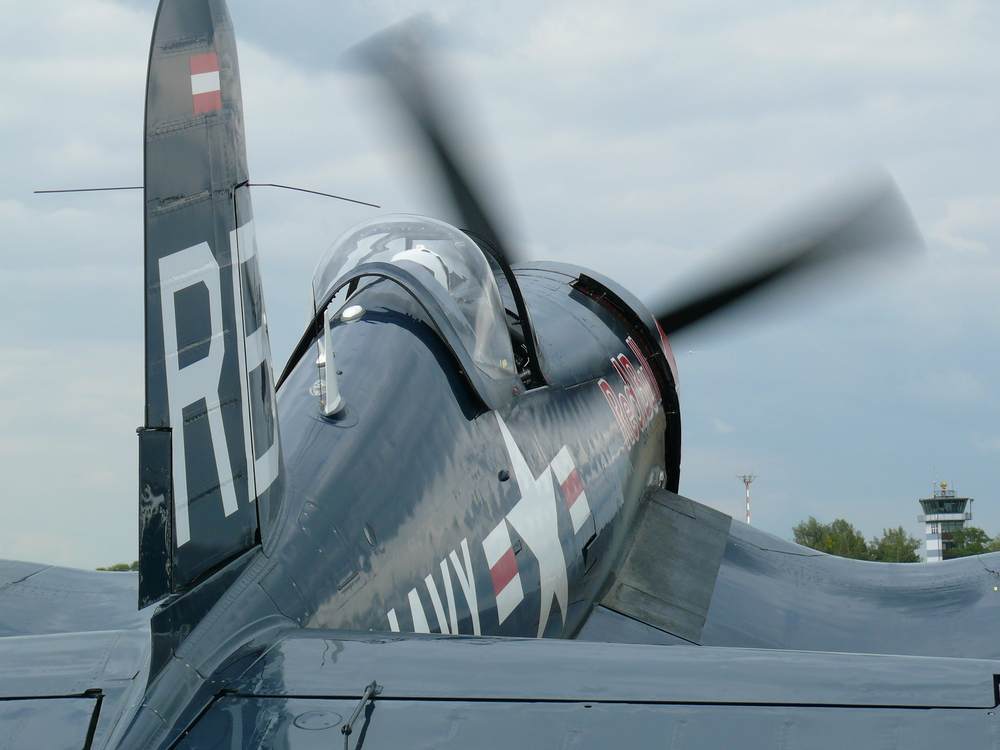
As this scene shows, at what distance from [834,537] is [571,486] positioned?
126ft

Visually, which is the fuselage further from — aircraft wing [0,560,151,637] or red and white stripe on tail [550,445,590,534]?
aircraft wing [0,560,151,637]

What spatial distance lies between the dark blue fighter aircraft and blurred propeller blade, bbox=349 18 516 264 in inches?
117

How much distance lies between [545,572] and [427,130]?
18.4 ft

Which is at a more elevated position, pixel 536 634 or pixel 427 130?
pixel 427 130

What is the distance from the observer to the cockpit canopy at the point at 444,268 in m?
4.81

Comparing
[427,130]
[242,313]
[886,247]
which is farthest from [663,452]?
[242,313]

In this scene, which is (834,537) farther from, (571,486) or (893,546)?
(571,486)

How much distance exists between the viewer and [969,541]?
37.4 meters

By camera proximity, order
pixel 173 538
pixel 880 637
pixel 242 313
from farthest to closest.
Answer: pixel 880 637 → pixel 242 313 → pixel 173 538

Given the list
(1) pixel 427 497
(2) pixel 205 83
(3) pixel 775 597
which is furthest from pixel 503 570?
(3) pixel 775 597

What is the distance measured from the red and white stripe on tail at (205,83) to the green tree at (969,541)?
1405 inches

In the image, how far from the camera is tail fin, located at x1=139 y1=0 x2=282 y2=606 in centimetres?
261

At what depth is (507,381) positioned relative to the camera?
4879mm

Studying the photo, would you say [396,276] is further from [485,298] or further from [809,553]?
[809,553]
